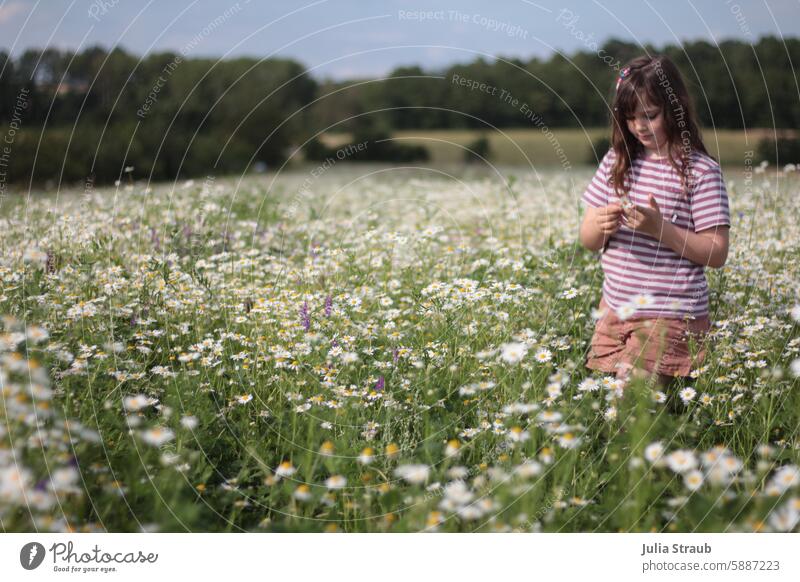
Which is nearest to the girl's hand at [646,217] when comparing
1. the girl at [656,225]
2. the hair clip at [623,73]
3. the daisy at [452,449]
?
the girl at [656,225]

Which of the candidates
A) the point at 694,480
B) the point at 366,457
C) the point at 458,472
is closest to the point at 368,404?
the point at 366,457

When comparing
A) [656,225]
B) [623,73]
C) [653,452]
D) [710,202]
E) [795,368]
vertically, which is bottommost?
[653,452]

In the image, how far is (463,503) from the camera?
2057mm

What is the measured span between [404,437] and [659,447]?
0.87 meters

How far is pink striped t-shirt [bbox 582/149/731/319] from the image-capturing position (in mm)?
2805

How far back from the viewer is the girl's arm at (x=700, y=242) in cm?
276

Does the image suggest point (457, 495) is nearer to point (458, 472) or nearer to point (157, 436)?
point (458, 472)

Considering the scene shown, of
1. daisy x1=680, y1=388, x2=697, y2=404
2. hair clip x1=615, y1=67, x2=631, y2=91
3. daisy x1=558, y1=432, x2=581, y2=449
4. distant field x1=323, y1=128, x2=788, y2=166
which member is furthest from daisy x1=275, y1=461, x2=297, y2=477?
distant field x1=323, y1=128, x2=788, y2=166

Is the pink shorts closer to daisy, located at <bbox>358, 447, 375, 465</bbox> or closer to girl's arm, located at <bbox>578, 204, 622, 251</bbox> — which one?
girl's arm, located at <bbox>578, 204, 622, 251</bbox>

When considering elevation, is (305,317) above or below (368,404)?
above

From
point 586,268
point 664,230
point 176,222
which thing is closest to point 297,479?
point 664,230

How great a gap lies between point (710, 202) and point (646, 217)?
36cm

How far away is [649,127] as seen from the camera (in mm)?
2844

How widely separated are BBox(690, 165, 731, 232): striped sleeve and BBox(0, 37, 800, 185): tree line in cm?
68
